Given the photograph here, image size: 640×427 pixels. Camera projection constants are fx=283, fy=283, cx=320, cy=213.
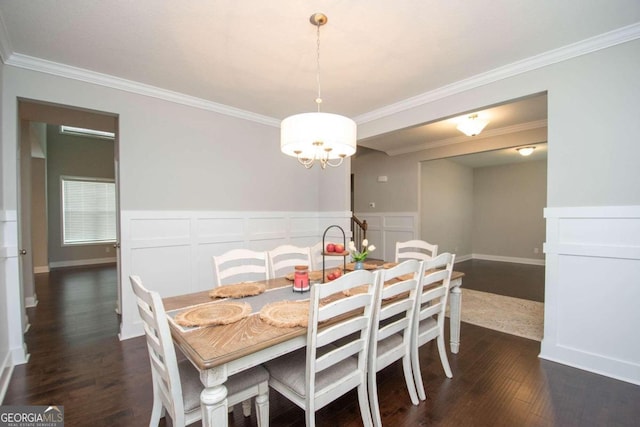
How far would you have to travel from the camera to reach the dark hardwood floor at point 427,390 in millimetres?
1663

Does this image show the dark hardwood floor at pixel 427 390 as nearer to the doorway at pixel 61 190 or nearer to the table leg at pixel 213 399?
the table leg at pixel 213 399

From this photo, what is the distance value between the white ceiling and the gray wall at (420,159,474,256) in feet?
11.1

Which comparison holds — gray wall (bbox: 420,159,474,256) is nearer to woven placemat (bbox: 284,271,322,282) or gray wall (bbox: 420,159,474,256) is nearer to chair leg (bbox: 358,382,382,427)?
woven placemat (bbox: 284,271,322,282)

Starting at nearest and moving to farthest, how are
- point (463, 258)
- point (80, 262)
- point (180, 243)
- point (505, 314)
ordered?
point (180, 243)
point (505, 314)
point (80, 262)
point (463, 258)

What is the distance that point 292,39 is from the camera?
2105mm

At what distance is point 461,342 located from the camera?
2.65 m

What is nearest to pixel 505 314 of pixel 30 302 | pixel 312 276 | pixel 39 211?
pixel 312 276

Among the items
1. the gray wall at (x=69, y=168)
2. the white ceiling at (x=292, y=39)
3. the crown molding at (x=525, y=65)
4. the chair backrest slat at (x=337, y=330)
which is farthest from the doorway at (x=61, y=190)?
the crown molding at (x=525, y=65)

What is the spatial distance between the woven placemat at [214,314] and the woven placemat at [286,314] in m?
0.12

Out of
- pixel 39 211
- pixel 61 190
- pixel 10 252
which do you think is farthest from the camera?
pixel 61 190

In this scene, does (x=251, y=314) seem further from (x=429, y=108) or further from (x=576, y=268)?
(x=429, y=108)

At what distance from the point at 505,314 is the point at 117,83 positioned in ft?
15.9

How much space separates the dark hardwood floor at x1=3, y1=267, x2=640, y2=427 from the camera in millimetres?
1663

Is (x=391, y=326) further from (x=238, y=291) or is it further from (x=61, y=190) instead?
(x=61, y=190)
